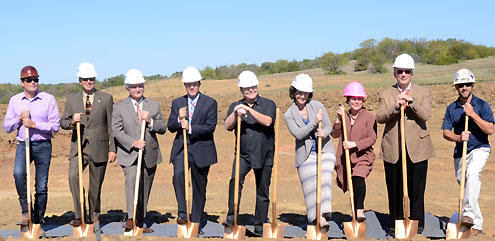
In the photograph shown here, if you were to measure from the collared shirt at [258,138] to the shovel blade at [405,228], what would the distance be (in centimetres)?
172

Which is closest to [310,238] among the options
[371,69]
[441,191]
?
[441,191]

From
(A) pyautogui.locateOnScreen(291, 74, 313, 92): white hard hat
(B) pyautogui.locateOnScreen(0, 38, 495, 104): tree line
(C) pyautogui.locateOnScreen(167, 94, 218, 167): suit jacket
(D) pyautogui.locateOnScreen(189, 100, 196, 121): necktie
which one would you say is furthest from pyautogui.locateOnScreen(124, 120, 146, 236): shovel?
(B) pyautogui.locateOnScreen(0, 38, 495, 104): tree line

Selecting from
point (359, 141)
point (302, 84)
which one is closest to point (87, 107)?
point (302, 84)

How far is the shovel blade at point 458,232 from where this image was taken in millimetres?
8125

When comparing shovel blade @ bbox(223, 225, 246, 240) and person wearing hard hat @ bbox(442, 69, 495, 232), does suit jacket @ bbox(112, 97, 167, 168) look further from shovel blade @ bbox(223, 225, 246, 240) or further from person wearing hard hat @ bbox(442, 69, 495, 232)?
person wearing hard hat @ bbox(442, 69, 495, 232)

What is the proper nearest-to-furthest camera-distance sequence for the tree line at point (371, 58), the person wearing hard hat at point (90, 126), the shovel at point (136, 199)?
the shovel at point (136, 199) < the person wearing hard hat at point (90, 126) < the tree line at point (371, 58)

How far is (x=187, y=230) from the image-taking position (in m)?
8.35

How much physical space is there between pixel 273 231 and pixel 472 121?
2794 mm

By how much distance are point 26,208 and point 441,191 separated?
8.78 metres

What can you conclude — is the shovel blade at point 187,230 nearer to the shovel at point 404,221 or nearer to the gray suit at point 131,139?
the gray suit at point 131,139

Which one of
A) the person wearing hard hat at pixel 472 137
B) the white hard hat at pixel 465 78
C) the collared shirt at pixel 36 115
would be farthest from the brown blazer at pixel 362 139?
the collared shirt at pixel 36 115

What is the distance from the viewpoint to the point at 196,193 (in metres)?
8.58

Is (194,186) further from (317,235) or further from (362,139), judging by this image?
(362,139)

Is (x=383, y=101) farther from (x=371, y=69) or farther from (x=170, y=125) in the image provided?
(x=371, y=69)
